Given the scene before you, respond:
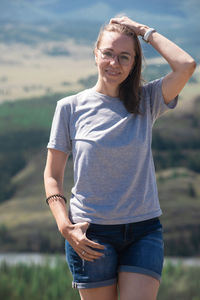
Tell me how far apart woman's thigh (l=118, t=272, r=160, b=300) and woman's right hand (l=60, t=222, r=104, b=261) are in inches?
4.1

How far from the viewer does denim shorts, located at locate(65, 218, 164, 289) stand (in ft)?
5.35

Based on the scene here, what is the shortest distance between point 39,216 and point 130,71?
7.24 m

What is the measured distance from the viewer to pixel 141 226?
1650 millimetres

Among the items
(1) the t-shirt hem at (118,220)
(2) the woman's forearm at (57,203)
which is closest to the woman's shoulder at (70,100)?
(2) the woman's forearm at (57,203)

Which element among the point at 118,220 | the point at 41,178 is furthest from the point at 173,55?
the point at 41,178

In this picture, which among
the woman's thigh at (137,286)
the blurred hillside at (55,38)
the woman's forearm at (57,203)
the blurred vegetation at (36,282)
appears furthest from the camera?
the blurred hillside at (55,38)

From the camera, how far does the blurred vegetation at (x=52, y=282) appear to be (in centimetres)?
475

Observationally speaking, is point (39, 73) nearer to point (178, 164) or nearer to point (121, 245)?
point (178, 164)

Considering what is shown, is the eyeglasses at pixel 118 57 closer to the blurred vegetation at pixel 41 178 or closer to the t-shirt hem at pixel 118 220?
the t-shirt hem at pixel 118 220

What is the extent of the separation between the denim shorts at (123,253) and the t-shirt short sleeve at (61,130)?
26 cm

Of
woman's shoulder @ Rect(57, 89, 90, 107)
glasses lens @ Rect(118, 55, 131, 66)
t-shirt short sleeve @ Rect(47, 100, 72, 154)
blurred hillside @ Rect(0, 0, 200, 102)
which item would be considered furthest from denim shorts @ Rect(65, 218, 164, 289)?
blurred hillside @ Rect(0, 0, 200, 102)

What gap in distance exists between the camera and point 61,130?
1.72 m

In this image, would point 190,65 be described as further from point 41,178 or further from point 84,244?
point 41,178

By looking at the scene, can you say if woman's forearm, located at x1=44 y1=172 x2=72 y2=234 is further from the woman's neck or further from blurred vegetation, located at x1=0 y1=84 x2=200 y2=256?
blurred vegetation, located at x1=0 y1=84 x2=200 y2=256
